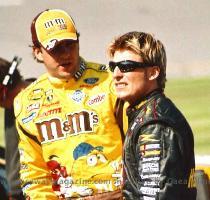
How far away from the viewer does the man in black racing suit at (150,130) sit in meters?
4.05

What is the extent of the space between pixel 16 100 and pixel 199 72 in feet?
25.2

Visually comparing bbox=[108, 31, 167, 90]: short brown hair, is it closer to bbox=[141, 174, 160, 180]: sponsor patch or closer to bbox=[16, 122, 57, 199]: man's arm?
bbox=[141, 174, 160, 180]: sponsor patch

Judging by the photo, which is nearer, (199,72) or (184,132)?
(184,132)

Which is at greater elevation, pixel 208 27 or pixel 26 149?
pixel 208 27

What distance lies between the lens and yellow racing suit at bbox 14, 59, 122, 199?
5188 mm

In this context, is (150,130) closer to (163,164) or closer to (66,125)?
(163,164)

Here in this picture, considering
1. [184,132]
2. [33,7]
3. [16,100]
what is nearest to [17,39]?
[33,7]

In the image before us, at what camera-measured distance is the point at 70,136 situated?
5258mm

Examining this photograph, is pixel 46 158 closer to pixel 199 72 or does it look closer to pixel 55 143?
pixel 55 143

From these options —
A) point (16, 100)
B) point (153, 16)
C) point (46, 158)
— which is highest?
point (153, 16)

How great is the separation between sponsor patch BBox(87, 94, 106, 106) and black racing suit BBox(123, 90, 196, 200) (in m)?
0.99

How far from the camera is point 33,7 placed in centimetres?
1427

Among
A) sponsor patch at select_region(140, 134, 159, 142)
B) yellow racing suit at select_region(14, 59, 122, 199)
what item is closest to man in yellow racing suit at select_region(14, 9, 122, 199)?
yellow racing suit at select_region(14, 59, 122, 199)

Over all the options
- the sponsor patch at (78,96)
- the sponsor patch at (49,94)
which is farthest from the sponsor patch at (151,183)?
the sponsor patch at (49,94)
